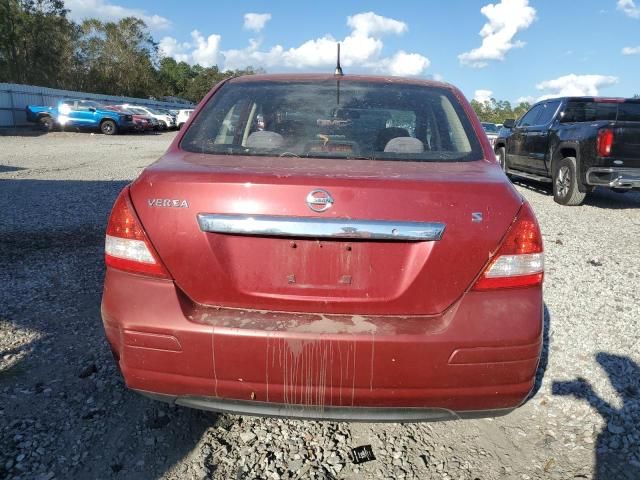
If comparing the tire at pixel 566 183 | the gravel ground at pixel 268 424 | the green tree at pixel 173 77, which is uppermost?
the green tree at pixel 173 77

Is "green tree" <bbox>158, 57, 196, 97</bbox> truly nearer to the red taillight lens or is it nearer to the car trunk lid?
the red taillight lens

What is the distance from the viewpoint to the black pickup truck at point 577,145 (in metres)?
8.05

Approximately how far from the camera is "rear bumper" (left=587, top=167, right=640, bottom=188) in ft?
26.4

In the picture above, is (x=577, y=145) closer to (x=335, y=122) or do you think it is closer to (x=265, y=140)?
(x=335, y=122)

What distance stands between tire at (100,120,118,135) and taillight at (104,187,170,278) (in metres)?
28.8

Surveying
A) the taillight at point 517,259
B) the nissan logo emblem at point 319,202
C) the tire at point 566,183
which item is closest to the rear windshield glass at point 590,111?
the tire at point 566,183

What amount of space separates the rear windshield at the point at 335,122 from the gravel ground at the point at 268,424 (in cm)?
137

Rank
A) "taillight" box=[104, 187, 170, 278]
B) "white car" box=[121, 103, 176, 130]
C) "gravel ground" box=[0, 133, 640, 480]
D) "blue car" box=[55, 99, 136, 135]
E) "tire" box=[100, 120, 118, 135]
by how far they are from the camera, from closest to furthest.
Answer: "taillight" box=[104, 187, 170, 278] → "gravel ground" box=[0, 133, 640, 480] → "blue car" box=[55, 99, 136, 135] → "tire" box=[100, 120, 118, 135] → "white car" box=[121, 103, 176, 130]

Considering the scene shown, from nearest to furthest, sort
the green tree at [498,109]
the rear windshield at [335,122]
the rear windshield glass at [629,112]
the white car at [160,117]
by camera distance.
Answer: the rear windshield at [335,122] → the rear windshield glass at [629,112] → the white car at [160,117] → the green tree at [498,109]

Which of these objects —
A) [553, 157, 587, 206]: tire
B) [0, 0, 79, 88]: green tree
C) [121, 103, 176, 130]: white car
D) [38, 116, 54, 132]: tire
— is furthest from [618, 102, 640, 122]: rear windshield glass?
[0, 0, 79, 88]: green tree

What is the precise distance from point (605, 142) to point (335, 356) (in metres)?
7.88

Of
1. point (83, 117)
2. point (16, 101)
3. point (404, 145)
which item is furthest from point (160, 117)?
point (404, 145)

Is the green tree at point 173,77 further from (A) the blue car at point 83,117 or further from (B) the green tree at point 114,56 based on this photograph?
(A) the blue car at point 83,117

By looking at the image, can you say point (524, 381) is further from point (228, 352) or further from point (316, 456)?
point (228, 352)
